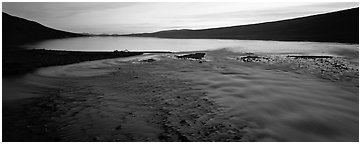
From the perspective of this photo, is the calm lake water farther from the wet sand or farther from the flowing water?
the wet sand

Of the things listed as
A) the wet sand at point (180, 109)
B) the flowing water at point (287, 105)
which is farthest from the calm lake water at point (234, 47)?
the wet sand at point (180, 109)

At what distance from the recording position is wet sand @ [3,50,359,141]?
680 cm

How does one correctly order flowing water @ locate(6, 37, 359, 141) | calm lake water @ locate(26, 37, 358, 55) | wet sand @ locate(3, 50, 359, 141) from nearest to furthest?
wet sand @ locate(3, 50, 359, 141)
flowing water @ locate(6, 37, 359, 141)
calm lake water @ locate(26, 37, 358, 55)

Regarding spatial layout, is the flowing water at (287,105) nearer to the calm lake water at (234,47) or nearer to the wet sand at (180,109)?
the wet sand at (180,109)

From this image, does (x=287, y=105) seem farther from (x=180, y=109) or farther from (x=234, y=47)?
(x=234, y=47)

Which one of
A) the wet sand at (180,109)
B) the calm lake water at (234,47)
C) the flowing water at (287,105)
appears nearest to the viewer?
the wet sand at (180,109)

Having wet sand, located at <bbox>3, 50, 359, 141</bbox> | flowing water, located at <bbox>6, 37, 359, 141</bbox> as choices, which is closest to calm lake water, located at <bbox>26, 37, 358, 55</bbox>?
flowing water, located at <bbox>6, 37, 359, 141</bbox>

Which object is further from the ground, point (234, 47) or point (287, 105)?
point (234, 47)

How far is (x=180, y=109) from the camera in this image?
874 cm

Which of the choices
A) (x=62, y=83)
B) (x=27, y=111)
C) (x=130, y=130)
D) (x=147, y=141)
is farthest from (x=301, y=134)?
(x=62, y=83)

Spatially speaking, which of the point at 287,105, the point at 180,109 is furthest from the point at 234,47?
the point at 180,109

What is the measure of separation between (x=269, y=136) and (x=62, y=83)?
1100cm

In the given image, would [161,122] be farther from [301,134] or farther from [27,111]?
[27,111]

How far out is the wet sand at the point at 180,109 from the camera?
680 centimetres
